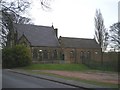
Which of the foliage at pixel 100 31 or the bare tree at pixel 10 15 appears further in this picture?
the foliage at pixel 100 31

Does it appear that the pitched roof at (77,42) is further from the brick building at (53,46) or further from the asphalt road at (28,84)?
the asphalt road at (28,84)

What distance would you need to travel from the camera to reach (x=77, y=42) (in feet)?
304

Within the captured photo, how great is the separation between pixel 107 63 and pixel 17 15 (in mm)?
39418

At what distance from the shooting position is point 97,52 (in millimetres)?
94250

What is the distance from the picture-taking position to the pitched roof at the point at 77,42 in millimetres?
88562

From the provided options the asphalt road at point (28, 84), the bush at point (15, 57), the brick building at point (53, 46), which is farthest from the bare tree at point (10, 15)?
the brick building at point (53, 46)

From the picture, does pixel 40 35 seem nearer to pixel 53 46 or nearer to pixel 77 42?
pixel 53 46

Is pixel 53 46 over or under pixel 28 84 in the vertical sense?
over

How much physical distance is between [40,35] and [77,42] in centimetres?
1395

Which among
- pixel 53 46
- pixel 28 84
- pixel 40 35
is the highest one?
pixel 40 35

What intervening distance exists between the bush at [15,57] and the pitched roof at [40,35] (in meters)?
20.9

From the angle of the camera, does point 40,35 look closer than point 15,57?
No

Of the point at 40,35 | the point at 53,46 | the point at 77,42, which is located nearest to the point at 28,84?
the point at 53,46

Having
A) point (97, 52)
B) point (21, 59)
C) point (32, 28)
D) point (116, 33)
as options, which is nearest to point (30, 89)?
point (21, 59)
